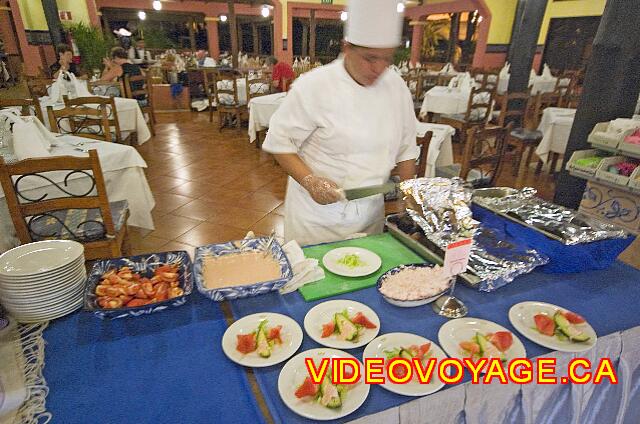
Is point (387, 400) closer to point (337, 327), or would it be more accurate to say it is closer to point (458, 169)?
point (337, 327)

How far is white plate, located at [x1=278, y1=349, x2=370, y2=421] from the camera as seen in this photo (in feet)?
2.67

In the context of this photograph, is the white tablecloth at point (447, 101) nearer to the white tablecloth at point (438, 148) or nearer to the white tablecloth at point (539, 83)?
the white tablecloth at point (438, 148)

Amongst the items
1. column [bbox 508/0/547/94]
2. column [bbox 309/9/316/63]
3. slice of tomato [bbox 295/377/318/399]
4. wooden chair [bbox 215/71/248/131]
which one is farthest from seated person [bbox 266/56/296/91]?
slice of tomato [bbox 295/377/318/399]

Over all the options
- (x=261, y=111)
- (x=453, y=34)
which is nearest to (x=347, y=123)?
(x=261, y=111)

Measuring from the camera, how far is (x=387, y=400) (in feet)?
2.84

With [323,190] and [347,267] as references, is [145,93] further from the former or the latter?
[347,267]

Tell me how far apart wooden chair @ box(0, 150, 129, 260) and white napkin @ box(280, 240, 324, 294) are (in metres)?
1.24

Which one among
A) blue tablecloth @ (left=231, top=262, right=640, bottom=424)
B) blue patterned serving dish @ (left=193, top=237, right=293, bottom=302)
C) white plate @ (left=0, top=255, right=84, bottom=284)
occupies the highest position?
white plate @ (left=0, top=255, right=84, bottom=284)

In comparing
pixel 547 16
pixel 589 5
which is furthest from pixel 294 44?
pixel 589 5

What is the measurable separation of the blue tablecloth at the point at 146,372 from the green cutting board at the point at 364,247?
1.03 feet

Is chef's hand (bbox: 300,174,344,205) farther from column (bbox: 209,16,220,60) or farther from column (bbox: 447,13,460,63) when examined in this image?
column (bbox: 209,16,220,60)

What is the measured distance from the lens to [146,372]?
0.92 metres

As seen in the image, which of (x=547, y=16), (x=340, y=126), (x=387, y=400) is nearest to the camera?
(x=387, y=400)

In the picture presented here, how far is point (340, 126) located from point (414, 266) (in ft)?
1.92
